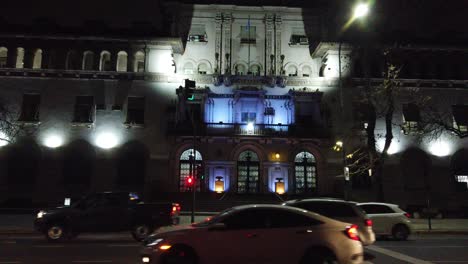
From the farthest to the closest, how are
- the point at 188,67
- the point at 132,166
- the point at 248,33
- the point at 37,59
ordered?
1. the point at 248,33
2. the point at 188,67
3. the point at 37,59
4. the point at 132,166

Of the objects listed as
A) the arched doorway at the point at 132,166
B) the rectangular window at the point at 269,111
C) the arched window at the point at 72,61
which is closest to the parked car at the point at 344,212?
the rectangular window at the point at 269,111

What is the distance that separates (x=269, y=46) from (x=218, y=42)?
17.4 ft

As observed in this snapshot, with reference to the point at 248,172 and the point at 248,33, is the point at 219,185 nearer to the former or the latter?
the point at 248,172

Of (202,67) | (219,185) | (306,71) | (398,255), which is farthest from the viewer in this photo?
(306,71)

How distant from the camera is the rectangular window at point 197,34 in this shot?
131 ft

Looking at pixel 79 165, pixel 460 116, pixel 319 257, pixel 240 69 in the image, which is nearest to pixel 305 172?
pixel 240 69

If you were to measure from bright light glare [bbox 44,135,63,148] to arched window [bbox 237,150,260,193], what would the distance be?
16.7 metres

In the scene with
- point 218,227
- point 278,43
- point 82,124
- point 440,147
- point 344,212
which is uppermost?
point 278,43

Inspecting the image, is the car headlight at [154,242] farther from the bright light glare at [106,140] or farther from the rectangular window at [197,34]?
the rectangular window at [197,34]

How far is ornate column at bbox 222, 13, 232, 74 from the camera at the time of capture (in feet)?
129

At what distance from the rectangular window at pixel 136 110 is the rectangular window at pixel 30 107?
27.8ft

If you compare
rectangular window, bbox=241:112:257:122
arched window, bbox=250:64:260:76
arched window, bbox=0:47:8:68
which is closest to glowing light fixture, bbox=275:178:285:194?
rectangular window, bbox=241:112:257:122

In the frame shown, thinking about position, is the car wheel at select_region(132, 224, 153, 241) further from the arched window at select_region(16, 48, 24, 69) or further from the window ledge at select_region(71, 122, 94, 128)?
the arched window at select_region(16, 48, 24, 69)

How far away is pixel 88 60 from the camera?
37938 mm
